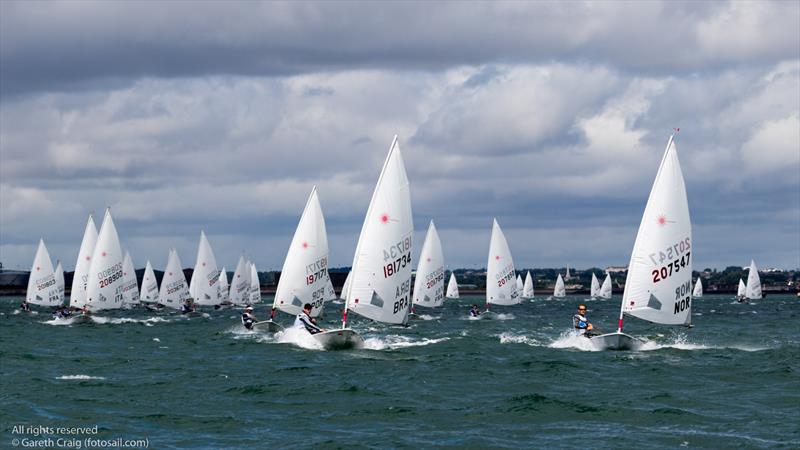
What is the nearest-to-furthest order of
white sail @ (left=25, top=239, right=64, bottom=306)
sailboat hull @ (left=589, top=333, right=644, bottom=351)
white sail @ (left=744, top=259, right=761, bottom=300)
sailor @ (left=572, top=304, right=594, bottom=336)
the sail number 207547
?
the sail number 207547, sailboat hull @ (left=589, top=333, right=644, bottom=351), sailor @ (left=572, top=304, right=594, bottom=336), white sail @ (left=25, top=239, right=64, bottom=306), white sail @ (left=744, top=259, right=761, bottom=300)

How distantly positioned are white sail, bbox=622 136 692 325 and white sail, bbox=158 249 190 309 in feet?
224

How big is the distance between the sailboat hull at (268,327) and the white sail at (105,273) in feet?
70.9

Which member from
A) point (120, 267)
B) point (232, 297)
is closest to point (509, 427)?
point (120, 267)

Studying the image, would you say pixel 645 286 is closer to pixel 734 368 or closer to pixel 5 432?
pixel 734 368

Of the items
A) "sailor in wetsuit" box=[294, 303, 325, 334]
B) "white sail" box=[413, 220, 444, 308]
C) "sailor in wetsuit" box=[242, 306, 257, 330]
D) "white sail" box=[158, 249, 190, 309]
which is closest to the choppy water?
"sailor in wetsuit" box=[294, 303, 325, 334]

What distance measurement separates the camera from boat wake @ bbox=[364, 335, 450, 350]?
4753 cm

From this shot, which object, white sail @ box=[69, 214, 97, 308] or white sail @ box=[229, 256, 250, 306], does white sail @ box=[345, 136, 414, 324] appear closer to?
white sail @ box=[69, 214, 97, 308]

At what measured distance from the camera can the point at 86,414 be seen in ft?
A: 93.8

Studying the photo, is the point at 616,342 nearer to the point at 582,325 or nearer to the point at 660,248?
the point at 582,325

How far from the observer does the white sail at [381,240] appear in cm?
4428

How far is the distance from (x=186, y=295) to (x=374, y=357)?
2660 inches

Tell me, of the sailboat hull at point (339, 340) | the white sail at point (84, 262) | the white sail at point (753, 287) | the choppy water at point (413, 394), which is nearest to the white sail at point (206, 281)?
the white sail at point (84, 262)

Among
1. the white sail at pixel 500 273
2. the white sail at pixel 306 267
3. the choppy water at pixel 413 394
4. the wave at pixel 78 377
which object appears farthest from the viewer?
the white sail at pixel 500 273

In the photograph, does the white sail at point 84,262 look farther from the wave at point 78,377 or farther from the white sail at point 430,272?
the wave at point 78,377
